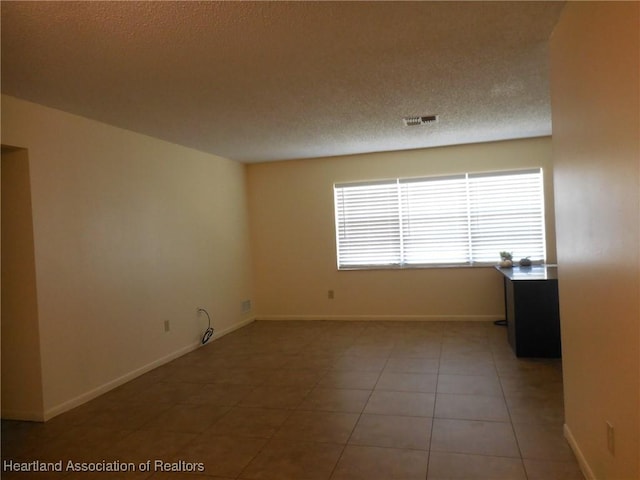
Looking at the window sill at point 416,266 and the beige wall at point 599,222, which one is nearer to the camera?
the beige wall at point 599,222

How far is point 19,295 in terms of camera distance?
3.25 meters

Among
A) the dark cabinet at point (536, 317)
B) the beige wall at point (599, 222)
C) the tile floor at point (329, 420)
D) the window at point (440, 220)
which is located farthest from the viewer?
the window at point (440, 220)

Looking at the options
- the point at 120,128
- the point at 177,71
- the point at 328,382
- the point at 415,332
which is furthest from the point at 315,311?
the point at 177,71

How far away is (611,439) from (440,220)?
4296 millimetres

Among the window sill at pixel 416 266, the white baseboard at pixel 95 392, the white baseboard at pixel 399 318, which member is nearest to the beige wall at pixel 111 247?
the white baseboard at pixel 95 392

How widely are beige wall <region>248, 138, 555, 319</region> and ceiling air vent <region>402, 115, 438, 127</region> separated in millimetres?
1530

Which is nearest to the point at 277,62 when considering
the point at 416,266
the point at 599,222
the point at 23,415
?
the point at 599,222

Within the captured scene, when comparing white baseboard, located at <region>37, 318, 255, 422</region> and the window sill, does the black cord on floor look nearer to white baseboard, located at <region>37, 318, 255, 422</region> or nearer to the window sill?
white baseboard, located at <region>37, 318, 255, 422</region>

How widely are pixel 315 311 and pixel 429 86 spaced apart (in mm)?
3973

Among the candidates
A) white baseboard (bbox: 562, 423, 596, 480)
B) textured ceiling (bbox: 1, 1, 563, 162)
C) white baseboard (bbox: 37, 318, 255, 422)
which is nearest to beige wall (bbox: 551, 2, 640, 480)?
white baseboard (bbox: 562, 423, 596, 480)

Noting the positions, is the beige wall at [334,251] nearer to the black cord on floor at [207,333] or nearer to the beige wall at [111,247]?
the beige wall at [111,247]

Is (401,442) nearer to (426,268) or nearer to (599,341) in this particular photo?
(599,341)

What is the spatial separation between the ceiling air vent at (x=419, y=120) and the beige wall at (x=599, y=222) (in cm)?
175

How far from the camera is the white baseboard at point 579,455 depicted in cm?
210
